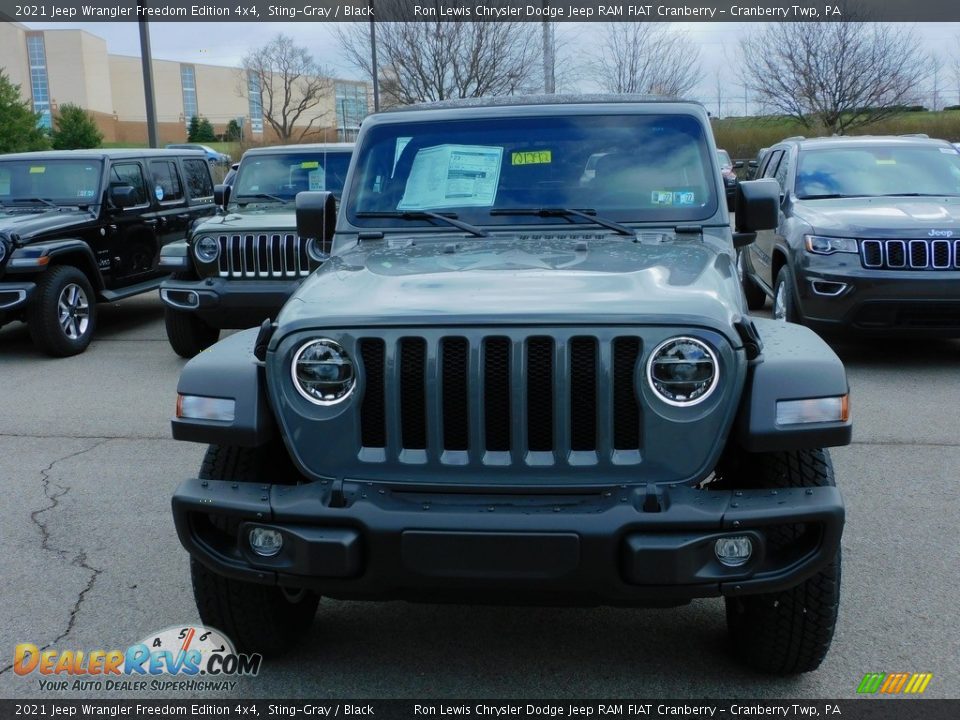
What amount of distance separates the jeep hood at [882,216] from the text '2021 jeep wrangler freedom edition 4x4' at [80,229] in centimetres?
644

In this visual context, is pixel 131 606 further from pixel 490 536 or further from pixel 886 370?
pixel 886 370

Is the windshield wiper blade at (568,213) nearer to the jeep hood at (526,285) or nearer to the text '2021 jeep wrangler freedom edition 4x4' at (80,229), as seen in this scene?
the jeep hood at (526,285)

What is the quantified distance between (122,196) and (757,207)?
24.9ft

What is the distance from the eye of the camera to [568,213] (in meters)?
4.12

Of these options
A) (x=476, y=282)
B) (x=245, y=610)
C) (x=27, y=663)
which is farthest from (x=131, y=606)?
(x=476, y=282)

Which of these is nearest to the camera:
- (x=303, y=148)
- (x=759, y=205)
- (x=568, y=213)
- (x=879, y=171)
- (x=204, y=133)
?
(x=568, y=213)

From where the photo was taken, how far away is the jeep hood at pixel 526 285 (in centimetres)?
294

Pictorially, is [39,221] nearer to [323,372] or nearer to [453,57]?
[323,372]

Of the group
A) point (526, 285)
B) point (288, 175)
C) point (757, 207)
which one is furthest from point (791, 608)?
point (288, 175)

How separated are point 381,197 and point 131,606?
6.22ft

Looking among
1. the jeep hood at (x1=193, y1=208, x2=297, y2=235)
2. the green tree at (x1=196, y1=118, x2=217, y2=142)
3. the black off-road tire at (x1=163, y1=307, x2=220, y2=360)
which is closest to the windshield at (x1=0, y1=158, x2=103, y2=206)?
the jeep hood at (x1=193, y1=208, x2=297, y2=235)

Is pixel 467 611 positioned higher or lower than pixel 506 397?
lower

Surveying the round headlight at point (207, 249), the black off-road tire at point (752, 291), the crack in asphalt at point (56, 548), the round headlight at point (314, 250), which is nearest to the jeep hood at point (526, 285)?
the crack in asphalt at point (56, 548)

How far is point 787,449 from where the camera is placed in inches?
115
